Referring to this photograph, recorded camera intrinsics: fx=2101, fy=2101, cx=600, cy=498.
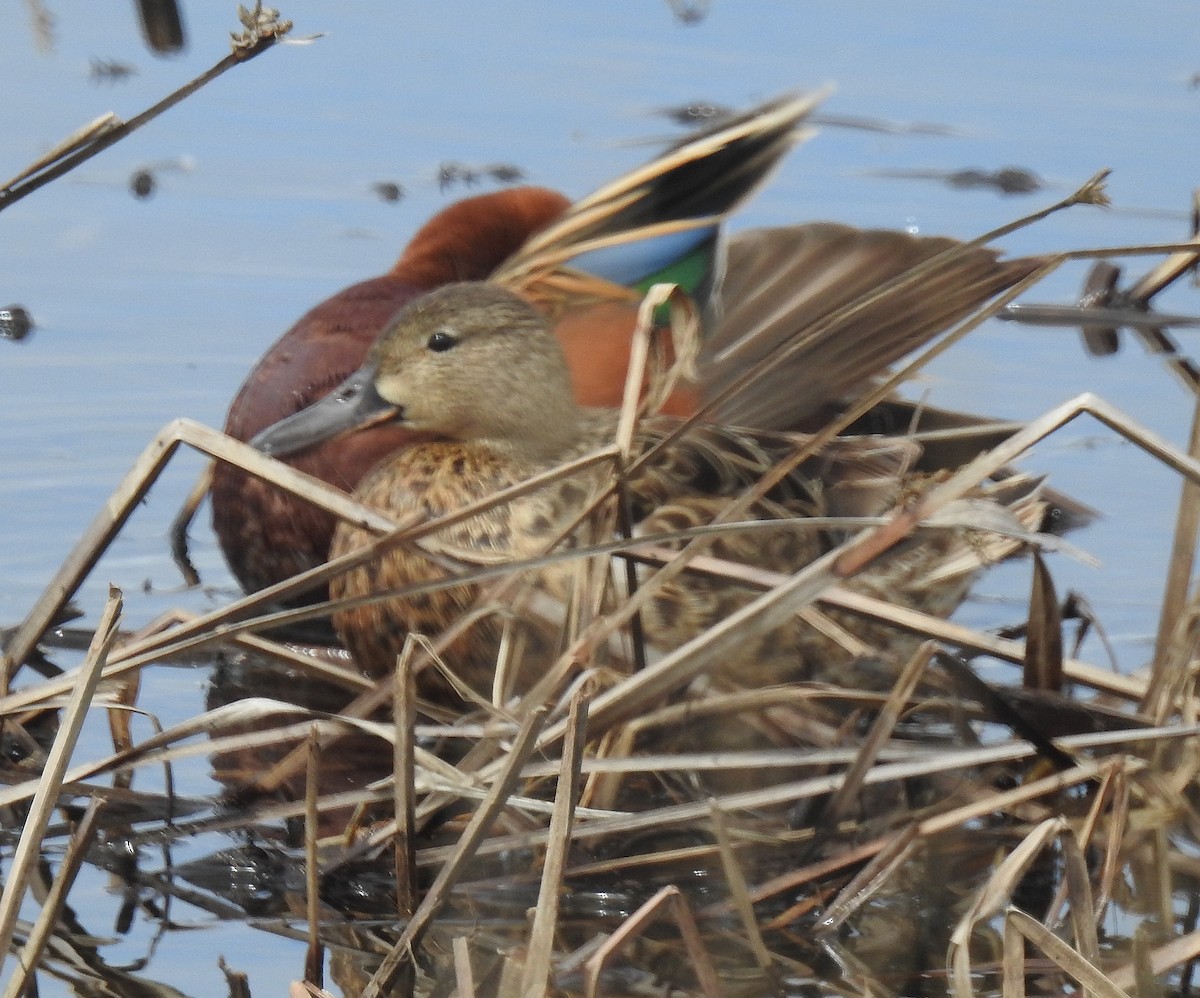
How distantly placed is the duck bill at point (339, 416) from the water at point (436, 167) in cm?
39

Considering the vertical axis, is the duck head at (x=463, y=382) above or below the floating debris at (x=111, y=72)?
below

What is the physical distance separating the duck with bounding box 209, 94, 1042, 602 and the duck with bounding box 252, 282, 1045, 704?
13cm

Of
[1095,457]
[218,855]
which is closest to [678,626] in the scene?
[218,855]

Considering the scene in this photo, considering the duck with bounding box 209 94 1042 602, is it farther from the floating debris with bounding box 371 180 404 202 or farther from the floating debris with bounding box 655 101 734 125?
the floating debris with bounding box 655 101 734 125

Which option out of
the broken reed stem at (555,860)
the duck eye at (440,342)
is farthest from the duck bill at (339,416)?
the broken reed stem at (555,860)

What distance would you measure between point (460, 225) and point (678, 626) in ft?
5.74

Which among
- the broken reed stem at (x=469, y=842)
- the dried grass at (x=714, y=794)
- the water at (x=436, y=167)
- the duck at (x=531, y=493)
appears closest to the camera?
the broken reed stem at (x=469, y=842)

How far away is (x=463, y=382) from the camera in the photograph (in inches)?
131

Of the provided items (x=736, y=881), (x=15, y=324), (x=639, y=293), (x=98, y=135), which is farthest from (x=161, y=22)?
(x=15, y=324)

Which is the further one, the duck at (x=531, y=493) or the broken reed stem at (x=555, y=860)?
the duck at (x=531, y=493)

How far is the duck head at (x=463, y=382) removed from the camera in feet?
10.8

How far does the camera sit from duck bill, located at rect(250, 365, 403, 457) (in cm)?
339

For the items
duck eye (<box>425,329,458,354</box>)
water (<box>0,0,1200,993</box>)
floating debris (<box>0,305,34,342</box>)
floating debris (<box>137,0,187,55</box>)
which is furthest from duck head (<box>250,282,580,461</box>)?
floating debris (<box>137,0,187,55</box>)

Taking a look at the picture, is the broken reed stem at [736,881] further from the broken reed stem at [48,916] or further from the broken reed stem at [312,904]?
the broken reed stem at [48,916]
